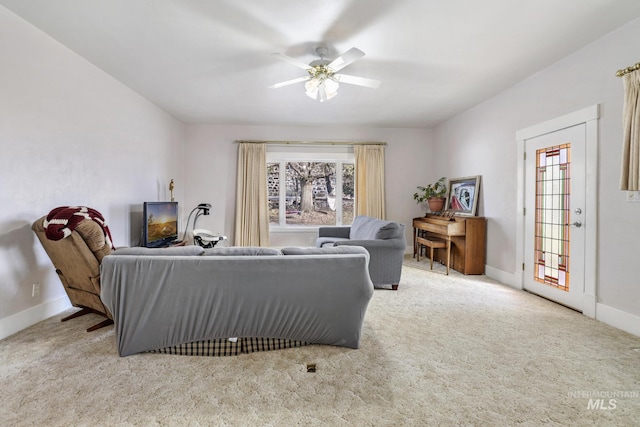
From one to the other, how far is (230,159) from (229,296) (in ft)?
13.3

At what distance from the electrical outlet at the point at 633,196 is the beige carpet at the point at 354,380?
1.10 m

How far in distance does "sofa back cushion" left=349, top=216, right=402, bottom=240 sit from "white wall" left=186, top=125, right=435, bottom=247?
1.55m

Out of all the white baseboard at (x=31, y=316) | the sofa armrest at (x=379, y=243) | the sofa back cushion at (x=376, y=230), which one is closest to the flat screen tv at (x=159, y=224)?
the white baseboard at (x=31, y=316)

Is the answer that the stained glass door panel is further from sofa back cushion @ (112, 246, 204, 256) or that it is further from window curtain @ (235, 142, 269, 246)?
window curtain @ (235, 142, 269, 246)

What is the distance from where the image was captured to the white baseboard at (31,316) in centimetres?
216

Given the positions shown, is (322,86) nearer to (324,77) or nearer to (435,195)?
(324,77)

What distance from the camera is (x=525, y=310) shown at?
276cm

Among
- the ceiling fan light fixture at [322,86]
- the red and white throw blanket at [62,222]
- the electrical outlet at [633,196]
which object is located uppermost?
the ceiling fan light fixture at [322,86]

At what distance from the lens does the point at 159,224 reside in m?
3.90

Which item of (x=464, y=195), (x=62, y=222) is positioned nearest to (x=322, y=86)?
(x=62, y=222)

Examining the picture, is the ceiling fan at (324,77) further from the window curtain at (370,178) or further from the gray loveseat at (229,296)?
the window curtain at (370,178)

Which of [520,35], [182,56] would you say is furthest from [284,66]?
[520,35]

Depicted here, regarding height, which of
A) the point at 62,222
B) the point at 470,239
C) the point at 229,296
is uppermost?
the point at 62,222

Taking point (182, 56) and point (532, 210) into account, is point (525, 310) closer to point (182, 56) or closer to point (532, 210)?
Result: point (532, 210)
